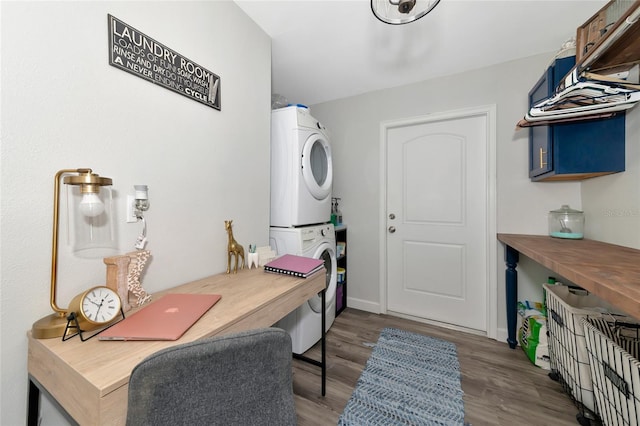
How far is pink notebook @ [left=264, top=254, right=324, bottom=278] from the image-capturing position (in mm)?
1293

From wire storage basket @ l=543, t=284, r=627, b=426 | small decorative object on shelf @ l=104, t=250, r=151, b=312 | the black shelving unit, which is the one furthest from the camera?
the black shelving unit

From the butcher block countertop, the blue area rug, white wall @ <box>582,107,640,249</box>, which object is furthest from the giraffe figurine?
white wall @ <box>582,107,640,249</box>

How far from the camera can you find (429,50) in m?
1.93

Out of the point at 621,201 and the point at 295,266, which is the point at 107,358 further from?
the point at 621,201

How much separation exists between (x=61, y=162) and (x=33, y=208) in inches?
6.8

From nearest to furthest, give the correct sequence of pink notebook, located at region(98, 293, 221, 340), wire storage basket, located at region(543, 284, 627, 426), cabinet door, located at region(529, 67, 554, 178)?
pink notebook, located at region(98, 293, 221, 340), wire storage basket, located at region(543, 284, 627, 426), cabinet door, located at region(529, 67, 554, 178)

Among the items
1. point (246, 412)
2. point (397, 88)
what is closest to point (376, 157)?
point (397, 88)

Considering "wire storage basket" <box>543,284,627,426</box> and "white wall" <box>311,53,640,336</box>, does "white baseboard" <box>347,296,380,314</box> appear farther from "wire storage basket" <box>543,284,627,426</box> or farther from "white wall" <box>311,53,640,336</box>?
"wire storage basket" <box>543,284,627,426</box>

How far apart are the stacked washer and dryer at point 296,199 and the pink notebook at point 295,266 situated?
0.33 m

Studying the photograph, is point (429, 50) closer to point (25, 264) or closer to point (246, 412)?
point (246, 412)

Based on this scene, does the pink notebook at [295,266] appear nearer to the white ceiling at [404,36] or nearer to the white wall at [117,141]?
the white wall at [117,141]

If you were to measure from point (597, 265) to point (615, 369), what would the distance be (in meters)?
0.41

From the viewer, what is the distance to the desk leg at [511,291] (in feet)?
6.26

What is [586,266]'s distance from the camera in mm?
1024
